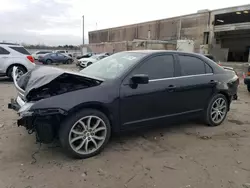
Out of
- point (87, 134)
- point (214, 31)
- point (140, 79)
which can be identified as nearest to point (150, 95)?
point (140, 79)

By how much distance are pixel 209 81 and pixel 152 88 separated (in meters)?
1.39

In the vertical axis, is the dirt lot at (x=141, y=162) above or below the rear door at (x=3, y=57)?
below

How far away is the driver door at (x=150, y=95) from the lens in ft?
11.3

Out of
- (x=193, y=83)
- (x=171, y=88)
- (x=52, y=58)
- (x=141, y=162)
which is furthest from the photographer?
(x=52, y=58)

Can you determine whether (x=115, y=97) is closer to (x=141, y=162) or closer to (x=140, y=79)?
(x=140, y=79)

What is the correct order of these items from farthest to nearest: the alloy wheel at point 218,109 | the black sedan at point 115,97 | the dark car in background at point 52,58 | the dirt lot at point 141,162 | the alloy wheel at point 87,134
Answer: the dark car in background at point 52,58, the alloy wheel at point 218,109, the alloy wheel at point 87,134, the black sedan at point 115,97, the dirt lot at point 141,162

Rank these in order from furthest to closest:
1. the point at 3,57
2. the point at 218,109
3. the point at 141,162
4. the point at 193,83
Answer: the point at 3,57, the point at 218,109, the point at 193,83, the point at 141,162

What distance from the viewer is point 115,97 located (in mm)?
3318

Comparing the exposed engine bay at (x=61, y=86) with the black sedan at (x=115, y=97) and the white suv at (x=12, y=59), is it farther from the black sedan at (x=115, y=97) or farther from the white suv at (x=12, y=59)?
the white suv at (x=12, y=59)

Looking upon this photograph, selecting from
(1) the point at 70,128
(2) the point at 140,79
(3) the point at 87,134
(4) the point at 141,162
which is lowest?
(4) the point at 141,162

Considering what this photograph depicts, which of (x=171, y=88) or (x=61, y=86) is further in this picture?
(x=171, y=88)

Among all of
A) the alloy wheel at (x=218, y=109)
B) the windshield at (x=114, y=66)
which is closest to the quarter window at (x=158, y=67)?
the windshield at (x=114, y=66)

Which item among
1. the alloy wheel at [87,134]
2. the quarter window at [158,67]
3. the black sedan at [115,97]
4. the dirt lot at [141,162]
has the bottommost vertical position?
the dirt lot at [141,162]

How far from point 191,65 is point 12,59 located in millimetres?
7996
